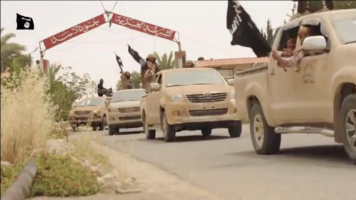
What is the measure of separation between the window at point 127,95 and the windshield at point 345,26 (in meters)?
14.7

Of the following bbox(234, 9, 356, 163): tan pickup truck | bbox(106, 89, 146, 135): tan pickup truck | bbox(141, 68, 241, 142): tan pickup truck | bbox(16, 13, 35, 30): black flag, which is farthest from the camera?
bbox(106, 89, 146, 135): tan pickup truck

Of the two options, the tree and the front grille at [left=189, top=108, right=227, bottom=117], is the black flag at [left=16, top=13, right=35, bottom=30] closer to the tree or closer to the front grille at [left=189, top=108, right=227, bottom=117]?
the front grille at [left=189, top=108, right=227, bottom=117]

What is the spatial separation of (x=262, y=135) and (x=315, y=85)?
6.67 ft

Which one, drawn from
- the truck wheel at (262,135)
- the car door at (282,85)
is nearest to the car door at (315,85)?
the car door at (282,85)

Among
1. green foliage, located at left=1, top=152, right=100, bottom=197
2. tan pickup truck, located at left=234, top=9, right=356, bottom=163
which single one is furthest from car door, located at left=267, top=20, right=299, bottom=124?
green foliage, located at left=1, top=152, right=100, bottom=197

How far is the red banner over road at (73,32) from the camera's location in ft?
17.6

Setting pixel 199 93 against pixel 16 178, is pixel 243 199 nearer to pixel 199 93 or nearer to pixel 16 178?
pixel 16 178

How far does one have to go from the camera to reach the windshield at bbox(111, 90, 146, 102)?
78.3ft

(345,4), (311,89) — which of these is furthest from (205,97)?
(345,4)

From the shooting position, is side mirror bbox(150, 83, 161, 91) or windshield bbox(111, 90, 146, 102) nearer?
side mirror bbox(150, 83, 161, 91)

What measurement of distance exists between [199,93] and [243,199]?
9.08 m

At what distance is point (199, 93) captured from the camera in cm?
1538

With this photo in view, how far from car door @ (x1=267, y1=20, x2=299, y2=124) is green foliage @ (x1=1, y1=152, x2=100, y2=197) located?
3.89 meters

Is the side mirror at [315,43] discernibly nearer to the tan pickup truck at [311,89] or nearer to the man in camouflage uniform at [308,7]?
the tan pickup truck at [311,89]
